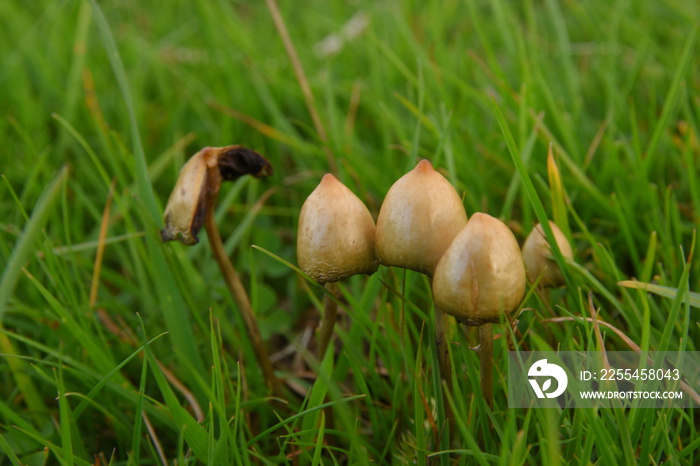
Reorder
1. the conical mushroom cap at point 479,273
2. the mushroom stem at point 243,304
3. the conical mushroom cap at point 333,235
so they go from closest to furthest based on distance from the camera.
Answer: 1. the conical mushroom cap at point 479,273
2. the conical mushroom cap at point 333,235
3. the mushroom stem at point 243,304

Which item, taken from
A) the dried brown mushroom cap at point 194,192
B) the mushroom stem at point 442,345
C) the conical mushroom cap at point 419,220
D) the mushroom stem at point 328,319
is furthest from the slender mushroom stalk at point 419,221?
the dried brown mushroom cap at point 194,192

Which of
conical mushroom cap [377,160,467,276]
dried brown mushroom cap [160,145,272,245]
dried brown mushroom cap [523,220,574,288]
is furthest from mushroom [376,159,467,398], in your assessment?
dried brown mushroom cap [160,145,272,245]

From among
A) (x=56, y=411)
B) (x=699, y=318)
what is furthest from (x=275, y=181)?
(x=699, y=318)

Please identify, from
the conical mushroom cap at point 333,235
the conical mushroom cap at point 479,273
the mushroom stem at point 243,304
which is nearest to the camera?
the conical mushroom cap at point 479,273

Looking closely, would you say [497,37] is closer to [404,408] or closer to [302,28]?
[302,28]

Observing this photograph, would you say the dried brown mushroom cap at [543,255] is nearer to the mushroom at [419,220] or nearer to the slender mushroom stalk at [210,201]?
the mushroom at [419,220]

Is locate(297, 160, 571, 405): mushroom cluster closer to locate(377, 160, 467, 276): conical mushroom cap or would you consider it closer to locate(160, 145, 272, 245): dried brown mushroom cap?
locate(377, 160, 467, 276): conical mushroom cap
